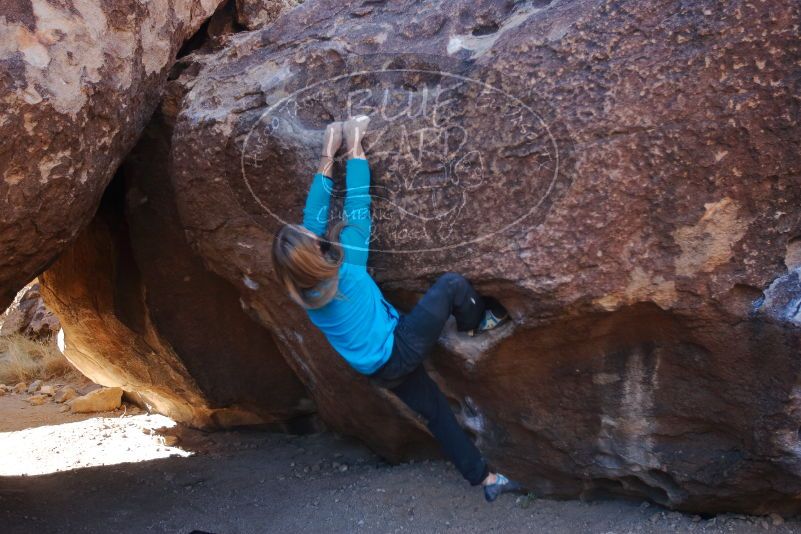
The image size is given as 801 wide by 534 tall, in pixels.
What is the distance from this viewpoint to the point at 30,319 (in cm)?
765

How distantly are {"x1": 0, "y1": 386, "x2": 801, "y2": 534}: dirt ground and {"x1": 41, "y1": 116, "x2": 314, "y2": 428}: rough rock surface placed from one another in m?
0.30

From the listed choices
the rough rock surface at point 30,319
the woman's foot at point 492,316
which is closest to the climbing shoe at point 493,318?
the woman's foot at point 492,316

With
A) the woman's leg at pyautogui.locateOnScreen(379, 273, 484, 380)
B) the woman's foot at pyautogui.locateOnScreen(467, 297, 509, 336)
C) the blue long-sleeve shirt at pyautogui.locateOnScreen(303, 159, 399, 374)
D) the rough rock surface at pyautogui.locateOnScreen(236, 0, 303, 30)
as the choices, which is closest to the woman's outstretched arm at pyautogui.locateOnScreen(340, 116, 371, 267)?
the blue long-sleeve shirt at pyautogui.locateOnScreen(303, 159, 399, 374)

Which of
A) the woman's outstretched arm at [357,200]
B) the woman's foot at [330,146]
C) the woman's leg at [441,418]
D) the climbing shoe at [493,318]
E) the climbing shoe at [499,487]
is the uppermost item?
the woman's foot at [330,146]

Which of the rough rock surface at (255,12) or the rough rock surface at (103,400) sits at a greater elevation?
the rough rock surface at (255,12)

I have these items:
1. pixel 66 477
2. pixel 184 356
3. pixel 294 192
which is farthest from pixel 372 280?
pixel 66 477

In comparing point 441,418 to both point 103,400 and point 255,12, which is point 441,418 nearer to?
point 255,12

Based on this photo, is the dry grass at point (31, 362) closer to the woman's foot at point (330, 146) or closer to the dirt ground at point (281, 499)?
the dirt ground at point (281, 499)

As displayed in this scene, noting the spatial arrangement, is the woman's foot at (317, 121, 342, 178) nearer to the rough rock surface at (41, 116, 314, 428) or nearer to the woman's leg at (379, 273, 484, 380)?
the woman's leg at (379, 273, 484, 380)

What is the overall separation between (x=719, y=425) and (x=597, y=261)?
65cm

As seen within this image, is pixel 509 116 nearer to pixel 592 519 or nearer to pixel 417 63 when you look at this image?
pixel 417 63

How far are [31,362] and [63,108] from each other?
203 inches

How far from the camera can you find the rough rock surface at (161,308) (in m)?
3.58

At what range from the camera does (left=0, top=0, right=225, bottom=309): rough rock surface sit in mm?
2451
